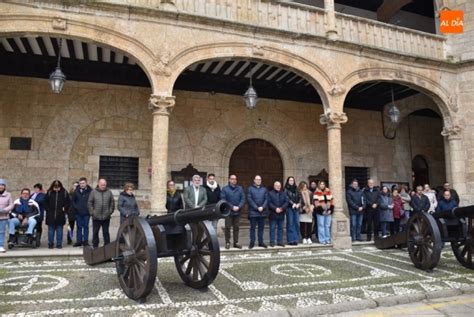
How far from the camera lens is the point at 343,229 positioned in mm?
8812

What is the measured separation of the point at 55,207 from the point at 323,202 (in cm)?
597

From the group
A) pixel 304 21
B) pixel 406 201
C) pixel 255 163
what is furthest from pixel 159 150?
pixel 406 201

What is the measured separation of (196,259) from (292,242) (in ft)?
13.3

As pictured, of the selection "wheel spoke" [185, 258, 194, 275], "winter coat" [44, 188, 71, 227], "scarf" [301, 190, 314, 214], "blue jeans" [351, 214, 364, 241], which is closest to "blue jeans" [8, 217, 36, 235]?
"winter coat" [44, 188, 71, 227]

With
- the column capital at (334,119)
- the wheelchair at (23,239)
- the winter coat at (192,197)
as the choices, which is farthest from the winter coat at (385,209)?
the wheelchair at (23,239)

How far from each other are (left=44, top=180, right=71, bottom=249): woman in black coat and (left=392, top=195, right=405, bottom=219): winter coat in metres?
8.09

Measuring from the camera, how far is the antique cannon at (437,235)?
5949mm

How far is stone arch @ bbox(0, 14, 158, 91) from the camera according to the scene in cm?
718

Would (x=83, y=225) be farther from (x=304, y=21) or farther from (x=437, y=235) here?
(x=304, y=21)

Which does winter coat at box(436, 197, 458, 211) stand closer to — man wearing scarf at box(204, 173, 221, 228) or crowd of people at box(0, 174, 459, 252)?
crowd of people at box(0, 174, 459, 252)

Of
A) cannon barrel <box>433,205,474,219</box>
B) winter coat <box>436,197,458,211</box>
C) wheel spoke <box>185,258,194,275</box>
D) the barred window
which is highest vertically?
the barred window

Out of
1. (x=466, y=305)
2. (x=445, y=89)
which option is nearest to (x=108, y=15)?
(x=466, y=305)

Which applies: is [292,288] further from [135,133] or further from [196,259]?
[135,133]

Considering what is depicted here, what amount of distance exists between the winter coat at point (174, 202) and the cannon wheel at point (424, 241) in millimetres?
4587
